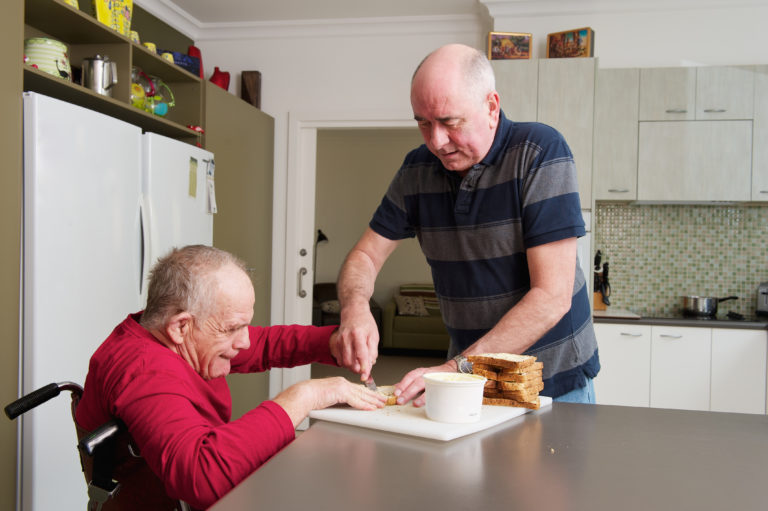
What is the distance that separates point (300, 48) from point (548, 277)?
12.3 feet

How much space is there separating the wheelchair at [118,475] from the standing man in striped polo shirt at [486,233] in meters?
0.48

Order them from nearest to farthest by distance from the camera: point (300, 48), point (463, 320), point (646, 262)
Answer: point (463, 320)
point (646, 262)
point (300, 48)

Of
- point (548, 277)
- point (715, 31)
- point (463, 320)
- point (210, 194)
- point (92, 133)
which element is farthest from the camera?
point (715, 31)

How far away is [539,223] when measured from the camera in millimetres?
1429

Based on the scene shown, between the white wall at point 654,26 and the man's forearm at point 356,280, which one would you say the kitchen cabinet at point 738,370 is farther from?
the man's forearm at point 356,280

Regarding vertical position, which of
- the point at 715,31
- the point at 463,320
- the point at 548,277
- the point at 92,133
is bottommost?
the point at 463,320

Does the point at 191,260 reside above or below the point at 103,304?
above

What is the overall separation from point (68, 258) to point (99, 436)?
5.58 feet

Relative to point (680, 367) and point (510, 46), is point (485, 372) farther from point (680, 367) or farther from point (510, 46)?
point (510, 46)

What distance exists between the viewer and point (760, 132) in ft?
12.2

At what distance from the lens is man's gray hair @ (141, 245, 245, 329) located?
1.21 metres

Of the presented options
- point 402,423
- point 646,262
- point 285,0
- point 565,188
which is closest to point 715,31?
point 646,262

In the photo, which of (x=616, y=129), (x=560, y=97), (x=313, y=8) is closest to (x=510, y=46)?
(x=560, y=97)

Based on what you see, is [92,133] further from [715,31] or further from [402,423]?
[715,31]
